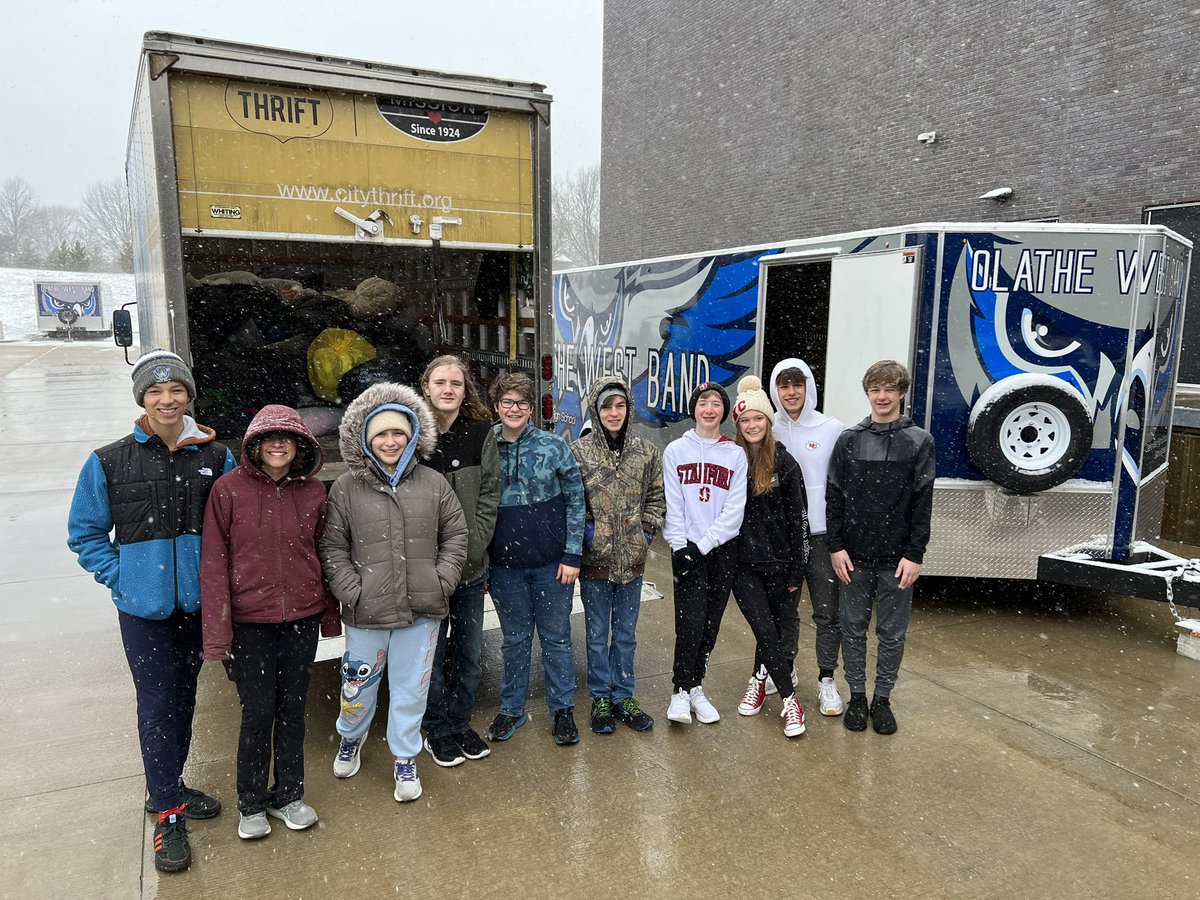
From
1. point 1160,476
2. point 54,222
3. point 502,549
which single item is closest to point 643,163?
point 1160,476

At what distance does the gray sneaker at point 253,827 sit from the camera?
301cm

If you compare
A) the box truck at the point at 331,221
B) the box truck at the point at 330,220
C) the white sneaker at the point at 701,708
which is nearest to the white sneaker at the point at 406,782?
the box truck at the point at 331,221

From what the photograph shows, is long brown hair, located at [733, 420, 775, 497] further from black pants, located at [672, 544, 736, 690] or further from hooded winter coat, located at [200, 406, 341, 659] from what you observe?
hooded winter coat, located at [200, 406, 341, 659]

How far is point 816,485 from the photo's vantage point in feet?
13.4

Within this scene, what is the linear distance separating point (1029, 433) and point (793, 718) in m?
2.55

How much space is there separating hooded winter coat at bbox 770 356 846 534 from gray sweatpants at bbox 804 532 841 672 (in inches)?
4.7

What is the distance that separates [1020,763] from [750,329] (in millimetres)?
3754

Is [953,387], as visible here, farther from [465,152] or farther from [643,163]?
[643,163]

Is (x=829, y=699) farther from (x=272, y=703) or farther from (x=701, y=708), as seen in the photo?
(x=272, y=703)

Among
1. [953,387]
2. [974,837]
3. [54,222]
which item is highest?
[54,222]

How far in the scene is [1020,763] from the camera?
3.64m

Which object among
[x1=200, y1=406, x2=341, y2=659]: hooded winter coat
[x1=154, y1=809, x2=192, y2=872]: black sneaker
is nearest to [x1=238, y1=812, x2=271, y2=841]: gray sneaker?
[x1=154, y1=809, x2=192, y2=872]: black sneaker

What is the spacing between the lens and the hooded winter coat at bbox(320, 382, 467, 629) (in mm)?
3137

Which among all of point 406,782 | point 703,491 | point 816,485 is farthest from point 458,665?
point 816,485
